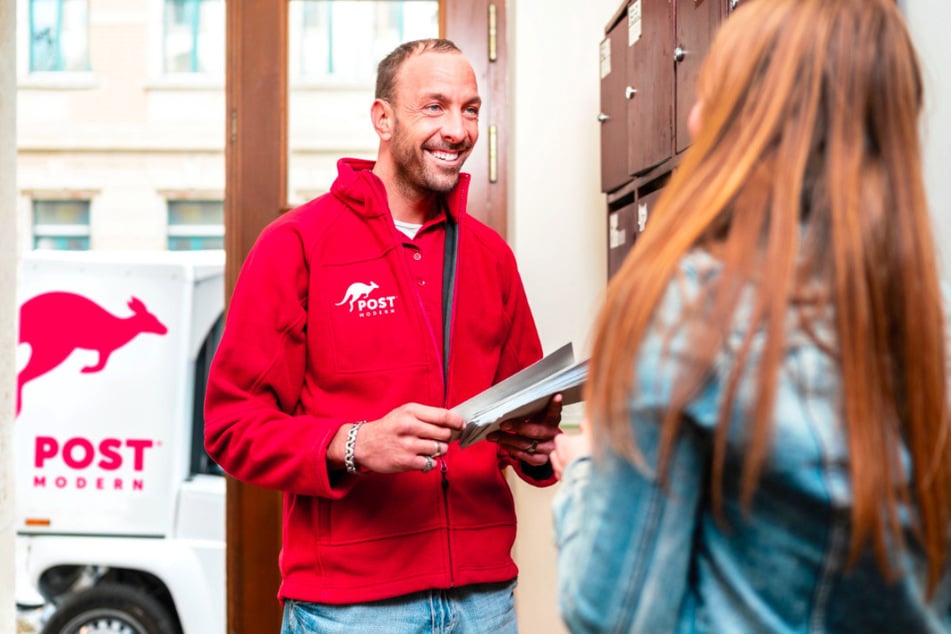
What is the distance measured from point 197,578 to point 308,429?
1.97 meters

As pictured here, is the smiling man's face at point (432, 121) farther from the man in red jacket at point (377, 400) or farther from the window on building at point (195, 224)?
the window on building at point (195, 224)

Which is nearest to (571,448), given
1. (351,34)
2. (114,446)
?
(114,446)

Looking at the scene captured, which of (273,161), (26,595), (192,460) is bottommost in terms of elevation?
(26,595)

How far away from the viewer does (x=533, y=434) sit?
151cm

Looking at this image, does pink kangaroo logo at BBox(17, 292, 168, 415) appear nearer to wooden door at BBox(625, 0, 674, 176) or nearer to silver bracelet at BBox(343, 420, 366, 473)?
wooden door at BBox(625, 0, 674, 176)

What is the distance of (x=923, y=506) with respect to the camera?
736mm

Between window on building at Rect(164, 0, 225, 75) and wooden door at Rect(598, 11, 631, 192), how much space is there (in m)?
3.31

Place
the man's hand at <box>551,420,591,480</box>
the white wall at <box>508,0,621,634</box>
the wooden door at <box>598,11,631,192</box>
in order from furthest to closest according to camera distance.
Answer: the white wall at <box>508,0,621,634</box> → the wooden door at <box>598,11,631,192</box> → the man's hand at <box>551,420,591,480</box>

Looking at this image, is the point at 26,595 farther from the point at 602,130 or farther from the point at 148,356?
the point at 602,130

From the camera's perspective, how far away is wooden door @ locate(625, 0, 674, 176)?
205cm

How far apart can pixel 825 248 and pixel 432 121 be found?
3.45 feet

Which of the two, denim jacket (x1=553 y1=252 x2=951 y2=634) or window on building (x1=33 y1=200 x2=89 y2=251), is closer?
denim jacket (x1=553 y1=252 x2=951 y2=634)

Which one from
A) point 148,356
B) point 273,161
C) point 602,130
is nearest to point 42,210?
point 148,356

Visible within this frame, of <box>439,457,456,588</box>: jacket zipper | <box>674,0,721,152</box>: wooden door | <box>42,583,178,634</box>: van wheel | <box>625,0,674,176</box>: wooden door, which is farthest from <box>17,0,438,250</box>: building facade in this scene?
<box>439,457,456,588</box>: jacket zipper
